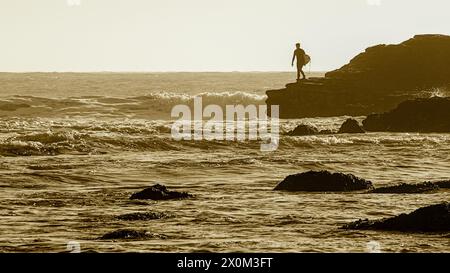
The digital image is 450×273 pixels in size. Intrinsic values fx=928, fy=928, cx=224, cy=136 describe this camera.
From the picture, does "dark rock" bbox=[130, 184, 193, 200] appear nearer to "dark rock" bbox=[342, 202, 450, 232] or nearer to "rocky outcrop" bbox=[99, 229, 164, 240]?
"rocky outcrop" bbox=[99, 229, 164, 240]

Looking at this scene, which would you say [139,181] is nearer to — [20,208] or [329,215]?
[20,208]

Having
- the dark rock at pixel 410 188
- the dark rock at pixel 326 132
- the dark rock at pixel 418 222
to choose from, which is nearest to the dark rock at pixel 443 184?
the dark rock at pixel 410 188

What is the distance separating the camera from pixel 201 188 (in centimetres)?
1538

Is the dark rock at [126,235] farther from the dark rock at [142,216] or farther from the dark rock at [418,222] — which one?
the dark rock at [418,222]

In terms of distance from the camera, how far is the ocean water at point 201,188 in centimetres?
971

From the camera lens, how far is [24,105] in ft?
153

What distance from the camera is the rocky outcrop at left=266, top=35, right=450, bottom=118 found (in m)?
39.4

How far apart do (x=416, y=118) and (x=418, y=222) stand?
21.8 m

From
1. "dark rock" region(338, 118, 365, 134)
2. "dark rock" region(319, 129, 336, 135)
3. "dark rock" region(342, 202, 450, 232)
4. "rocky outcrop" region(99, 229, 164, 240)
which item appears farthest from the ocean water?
"dark rock" region(319, 129, 336, 135)

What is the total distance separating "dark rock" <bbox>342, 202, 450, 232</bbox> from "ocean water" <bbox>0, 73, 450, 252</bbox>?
0.26 m

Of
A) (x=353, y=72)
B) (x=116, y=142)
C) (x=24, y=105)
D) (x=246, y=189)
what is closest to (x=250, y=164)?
(x=246, y=189)

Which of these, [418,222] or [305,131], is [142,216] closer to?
[418,222]
